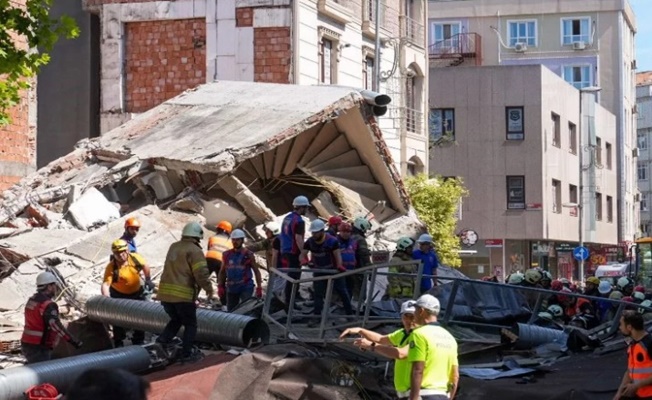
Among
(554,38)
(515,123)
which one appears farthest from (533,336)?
(554,38)

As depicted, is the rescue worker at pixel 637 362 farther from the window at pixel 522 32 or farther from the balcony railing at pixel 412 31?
the window at pixel 522 32

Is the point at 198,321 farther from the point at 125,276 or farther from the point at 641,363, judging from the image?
the point at 641,363

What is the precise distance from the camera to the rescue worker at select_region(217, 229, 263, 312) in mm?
14648

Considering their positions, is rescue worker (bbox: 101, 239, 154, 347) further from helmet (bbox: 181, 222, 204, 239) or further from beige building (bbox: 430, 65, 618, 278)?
beige building (bbox: 430, 65, 618, 278)

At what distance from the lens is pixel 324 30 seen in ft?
99.7

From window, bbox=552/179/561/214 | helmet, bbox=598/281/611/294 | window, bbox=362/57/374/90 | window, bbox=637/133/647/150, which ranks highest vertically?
window, bbox=637/133/647/150

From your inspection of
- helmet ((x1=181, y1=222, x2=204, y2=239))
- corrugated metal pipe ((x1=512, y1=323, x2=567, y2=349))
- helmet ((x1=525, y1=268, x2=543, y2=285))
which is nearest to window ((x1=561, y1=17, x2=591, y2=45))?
helmet ((x1=525, y1=268, x2=543, y2=285))

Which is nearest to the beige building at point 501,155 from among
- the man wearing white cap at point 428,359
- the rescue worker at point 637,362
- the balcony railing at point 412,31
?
the balcony railing at point 412,31

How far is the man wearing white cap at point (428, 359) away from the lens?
8703 millimetres

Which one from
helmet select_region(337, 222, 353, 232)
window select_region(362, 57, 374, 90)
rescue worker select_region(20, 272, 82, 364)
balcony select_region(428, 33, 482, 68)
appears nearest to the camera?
rescue worker select_region(20, 272, 82, 364)

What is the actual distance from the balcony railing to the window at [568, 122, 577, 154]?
1502 centimetres

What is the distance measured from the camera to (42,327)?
11.9 meters

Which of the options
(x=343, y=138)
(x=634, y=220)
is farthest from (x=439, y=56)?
(x=343, y=138)

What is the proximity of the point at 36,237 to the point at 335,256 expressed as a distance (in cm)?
532
